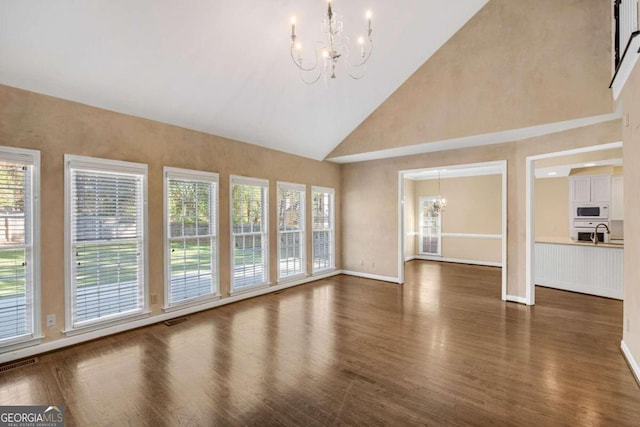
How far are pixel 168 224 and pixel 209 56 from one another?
2406 millimetres

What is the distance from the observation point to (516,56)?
177 inches

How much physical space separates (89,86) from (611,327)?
24.4 ft

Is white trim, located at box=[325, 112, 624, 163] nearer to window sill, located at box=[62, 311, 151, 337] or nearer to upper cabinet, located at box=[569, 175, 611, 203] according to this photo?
upper cabinet, located at box=[569, 175, 611, 203]

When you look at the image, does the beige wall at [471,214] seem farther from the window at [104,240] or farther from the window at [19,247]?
the window at [19,247]

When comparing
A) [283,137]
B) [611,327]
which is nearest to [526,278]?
[611,327]

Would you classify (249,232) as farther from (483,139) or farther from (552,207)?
(552,207)

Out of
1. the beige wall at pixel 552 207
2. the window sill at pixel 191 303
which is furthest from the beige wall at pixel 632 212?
the window sill at pixel 191 303

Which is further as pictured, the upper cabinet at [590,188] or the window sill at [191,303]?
the upper cabinet at [590,188]

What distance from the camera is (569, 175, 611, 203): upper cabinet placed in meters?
6.68

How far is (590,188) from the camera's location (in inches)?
272

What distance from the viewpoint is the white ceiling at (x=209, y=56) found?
286cm

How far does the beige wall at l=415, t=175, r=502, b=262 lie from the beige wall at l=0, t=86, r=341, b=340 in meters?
6.78

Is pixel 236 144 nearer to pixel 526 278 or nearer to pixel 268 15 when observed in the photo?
pixel 268 15

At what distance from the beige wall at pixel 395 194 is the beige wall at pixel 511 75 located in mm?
710
